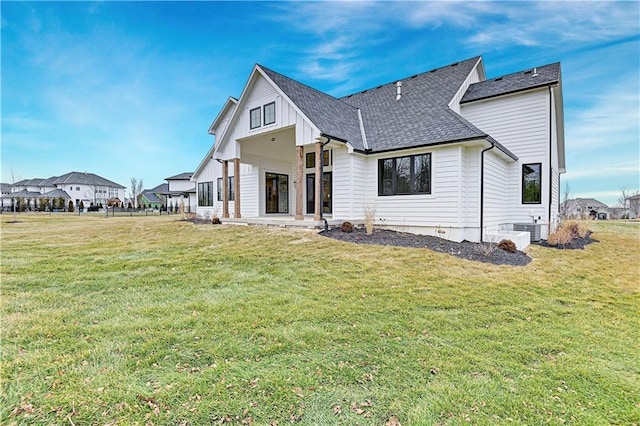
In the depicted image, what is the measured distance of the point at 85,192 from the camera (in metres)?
64.8

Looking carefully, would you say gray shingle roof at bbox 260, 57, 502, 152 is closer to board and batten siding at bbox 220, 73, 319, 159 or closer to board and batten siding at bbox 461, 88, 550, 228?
board and batten siding at bbox 220, 73, 319, 159

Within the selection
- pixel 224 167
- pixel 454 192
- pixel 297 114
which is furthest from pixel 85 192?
pixel 454 192

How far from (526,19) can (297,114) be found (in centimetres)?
964

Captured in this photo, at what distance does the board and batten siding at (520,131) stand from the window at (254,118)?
963 cm

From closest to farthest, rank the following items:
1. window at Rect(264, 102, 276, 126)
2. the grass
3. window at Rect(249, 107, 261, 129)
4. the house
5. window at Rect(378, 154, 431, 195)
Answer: the grass → the house → window at Rect(378, 154, 431, 195) → window at Rect(264, 102, 276, 126) → window at Rect(249, 107, 261, 129)

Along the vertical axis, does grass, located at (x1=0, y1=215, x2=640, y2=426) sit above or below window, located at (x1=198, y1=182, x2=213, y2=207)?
below

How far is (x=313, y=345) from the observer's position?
11.1 feet

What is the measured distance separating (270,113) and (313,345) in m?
11.3

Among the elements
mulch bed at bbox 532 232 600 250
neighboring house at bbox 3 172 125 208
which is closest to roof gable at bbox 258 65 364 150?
mulch bed at bbox 532 232 600 250

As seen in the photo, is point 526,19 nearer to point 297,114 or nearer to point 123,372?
point 297,114

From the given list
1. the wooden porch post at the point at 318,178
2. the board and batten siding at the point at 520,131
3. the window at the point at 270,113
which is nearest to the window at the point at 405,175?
the wooden porch post at the point at 318,178

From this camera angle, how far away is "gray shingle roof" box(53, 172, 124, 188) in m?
63.3

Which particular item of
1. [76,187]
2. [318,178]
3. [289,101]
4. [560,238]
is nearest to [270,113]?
[289,101]

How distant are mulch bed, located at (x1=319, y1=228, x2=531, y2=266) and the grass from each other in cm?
131
